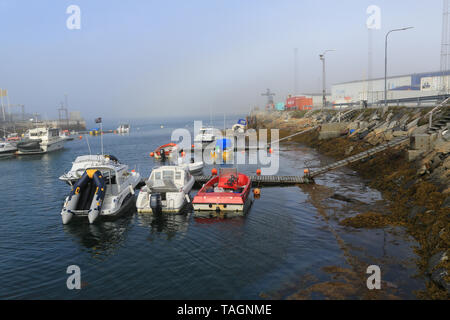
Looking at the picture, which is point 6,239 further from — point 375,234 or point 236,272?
point 375,234

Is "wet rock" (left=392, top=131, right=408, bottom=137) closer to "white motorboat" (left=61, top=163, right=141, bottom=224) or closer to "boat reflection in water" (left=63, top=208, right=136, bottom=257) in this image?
"white motorboat" (left=61, top=163, right=141, bottom=224)

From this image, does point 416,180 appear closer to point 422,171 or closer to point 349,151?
point 422,171

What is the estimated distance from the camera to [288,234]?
16438mm

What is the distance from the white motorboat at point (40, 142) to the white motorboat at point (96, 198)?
49321mm

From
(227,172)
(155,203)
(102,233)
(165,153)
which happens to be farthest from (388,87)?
(102,233)

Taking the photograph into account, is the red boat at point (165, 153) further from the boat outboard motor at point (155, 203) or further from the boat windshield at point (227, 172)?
the boat outboard motor at point (155, 203)

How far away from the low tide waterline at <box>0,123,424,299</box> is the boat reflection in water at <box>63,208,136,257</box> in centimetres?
6

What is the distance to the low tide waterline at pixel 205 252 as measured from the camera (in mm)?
11578

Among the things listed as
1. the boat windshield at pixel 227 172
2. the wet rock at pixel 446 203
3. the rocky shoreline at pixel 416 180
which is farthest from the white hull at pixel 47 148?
the wet rock at pixel 446 203

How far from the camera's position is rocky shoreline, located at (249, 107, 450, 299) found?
11891 millimetres

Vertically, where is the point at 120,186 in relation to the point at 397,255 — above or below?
above
